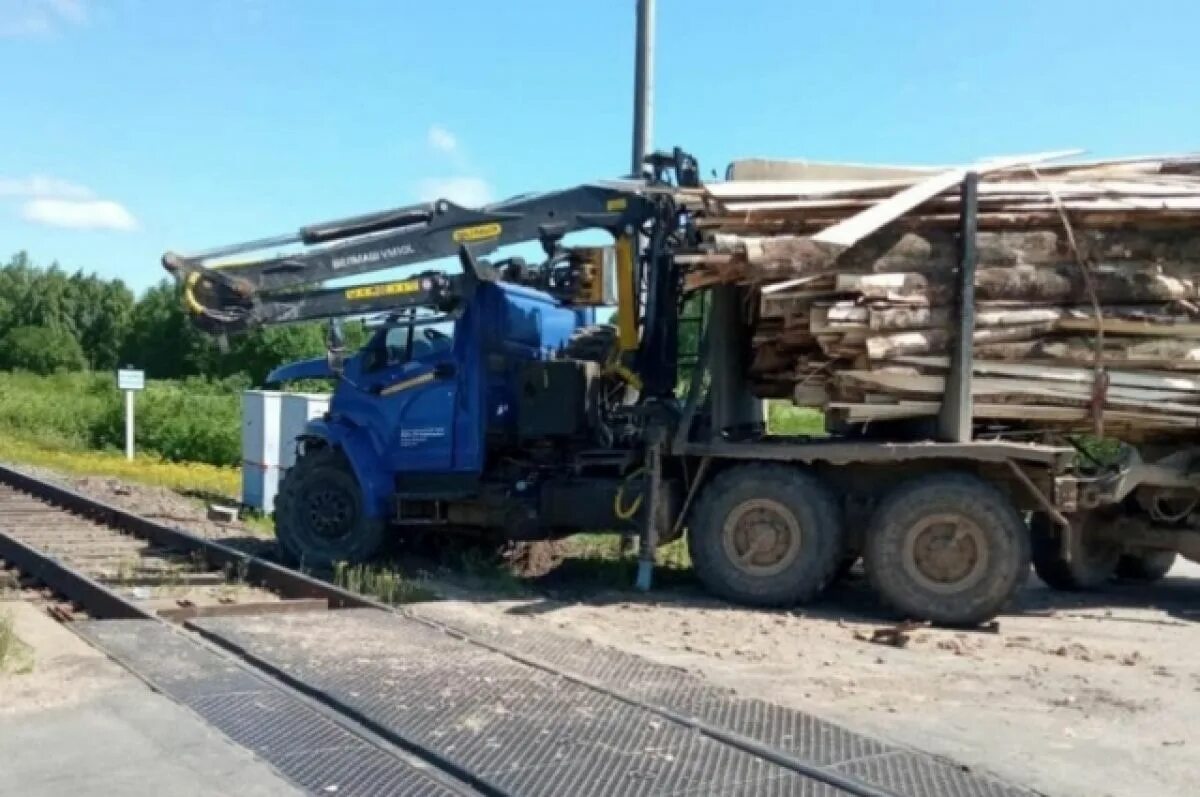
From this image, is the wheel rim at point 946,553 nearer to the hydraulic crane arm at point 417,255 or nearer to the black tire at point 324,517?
the hydraulic crane arm at point 417,255

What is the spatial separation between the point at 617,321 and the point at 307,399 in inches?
315

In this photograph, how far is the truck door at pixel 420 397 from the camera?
12.9 meters

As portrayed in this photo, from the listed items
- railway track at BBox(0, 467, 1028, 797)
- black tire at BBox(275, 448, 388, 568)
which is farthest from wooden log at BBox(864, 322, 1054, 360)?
black tire at BBox(275, 448, 388, 568)

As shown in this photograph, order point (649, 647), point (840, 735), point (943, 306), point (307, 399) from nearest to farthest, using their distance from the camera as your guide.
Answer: point (840, 735) → point (649, 647) → point (943, 306) → point (307, 399)

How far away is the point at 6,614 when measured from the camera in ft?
28.9

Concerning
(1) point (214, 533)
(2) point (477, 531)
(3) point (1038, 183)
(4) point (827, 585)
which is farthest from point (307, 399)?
(3) point (1038, 183)

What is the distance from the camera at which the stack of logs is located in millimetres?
10453

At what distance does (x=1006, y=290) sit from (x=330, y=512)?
21.6ft

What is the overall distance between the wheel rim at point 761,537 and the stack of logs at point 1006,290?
42.8 inches

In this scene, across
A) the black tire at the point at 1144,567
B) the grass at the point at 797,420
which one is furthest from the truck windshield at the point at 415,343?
the black tire at the point at 1144,567

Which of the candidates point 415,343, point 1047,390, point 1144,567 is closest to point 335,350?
point 415,343

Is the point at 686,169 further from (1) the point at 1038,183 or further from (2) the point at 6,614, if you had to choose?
(2) the point at 6,614

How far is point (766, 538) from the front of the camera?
11.1 meters

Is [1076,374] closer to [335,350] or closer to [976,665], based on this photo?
[976,665]
